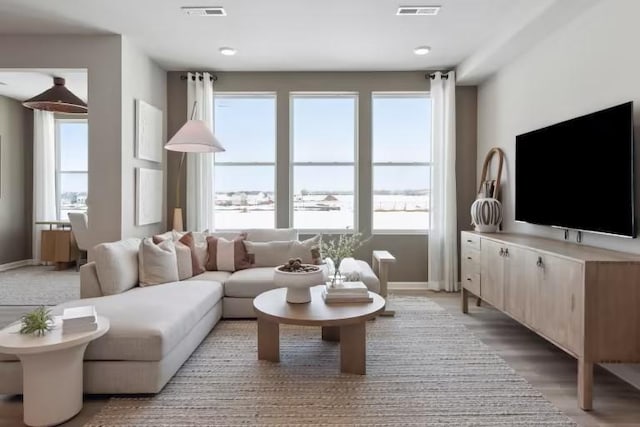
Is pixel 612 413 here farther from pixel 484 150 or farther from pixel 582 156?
pixel 484 150

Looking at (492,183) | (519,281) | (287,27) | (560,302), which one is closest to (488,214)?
(492,183)

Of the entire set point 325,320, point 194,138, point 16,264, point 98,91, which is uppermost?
point 98,91

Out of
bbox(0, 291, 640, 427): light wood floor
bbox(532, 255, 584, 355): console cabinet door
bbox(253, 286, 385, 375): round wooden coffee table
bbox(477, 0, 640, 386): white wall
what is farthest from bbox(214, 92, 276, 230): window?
bbox(532, 255, 584, 355): console cabinet door

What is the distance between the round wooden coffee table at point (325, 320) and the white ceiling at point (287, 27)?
248 cm

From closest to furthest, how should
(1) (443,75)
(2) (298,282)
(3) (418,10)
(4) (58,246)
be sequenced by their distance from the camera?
(2) (298,282) → (3) (418,10) → (1) (443,75) → (4) (58,246)

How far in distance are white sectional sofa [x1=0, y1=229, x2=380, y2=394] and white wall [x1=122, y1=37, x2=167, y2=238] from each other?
0.79m

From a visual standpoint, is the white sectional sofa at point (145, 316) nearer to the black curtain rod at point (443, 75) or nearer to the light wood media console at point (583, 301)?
the light wood media console at point (583, 301)

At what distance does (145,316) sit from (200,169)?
283 centimetres

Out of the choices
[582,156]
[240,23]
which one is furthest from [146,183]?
[582,156]

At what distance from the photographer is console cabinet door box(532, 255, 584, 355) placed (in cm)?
223

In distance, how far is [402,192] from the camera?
5230mm

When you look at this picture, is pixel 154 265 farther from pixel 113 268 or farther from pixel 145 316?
pixel 145 316

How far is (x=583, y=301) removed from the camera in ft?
7.12

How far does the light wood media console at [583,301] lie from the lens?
2156 millimetres
